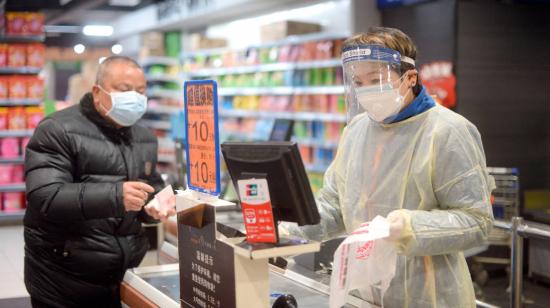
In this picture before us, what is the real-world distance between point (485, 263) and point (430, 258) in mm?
4751

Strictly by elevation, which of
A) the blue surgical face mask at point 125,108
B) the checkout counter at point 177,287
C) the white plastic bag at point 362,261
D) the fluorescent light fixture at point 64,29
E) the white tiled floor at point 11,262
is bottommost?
the white tiled floor at point 11,262

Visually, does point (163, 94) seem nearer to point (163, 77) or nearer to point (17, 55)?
point (163, 77)

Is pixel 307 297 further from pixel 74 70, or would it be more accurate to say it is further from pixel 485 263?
pixel 74 70

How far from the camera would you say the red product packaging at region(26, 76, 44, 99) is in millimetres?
8930

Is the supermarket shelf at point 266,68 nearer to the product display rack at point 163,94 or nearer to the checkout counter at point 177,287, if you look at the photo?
the product display rack at point 163,94

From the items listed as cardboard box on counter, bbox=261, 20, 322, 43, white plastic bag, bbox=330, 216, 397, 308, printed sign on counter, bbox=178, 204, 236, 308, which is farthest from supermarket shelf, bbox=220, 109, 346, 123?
white plastic bag, bbox=330, 216, 397, 308

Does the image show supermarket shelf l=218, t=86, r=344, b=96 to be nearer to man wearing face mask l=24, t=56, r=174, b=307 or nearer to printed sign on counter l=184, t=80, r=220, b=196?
man wearing face mask l=24, t=56, r=174, b=307

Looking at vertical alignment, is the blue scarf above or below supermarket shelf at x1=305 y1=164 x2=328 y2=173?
above

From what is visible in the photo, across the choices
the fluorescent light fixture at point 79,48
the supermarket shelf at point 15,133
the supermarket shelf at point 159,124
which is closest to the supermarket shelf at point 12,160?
the supermarket shelf at point 15,133

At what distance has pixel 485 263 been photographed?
6.60 m

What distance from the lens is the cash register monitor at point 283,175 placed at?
174 cm

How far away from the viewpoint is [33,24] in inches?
357

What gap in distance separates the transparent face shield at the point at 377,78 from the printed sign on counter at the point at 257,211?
1.95 ft

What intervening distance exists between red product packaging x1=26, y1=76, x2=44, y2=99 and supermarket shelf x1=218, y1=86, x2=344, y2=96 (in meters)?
3.05
